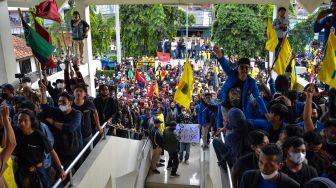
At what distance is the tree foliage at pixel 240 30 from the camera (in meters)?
19.1

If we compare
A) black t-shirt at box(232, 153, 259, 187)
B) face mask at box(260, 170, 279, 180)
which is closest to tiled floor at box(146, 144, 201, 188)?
black t-shirt at box(232, 153, 259, 187)

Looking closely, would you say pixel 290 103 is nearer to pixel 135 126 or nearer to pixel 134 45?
pixel 135 126

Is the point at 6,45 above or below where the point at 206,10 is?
below

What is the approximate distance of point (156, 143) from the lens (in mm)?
8641

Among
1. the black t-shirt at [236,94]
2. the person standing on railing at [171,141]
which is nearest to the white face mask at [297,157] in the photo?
the black t-shirt at [236,94]

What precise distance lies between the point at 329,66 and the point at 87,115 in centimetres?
395

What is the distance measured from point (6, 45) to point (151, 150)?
439 cm

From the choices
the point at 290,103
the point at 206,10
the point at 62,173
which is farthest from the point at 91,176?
the point at 206,10

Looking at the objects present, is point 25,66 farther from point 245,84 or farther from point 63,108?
point 245,84

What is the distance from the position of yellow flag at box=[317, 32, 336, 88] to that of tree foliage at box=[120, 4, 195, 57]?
19.1 metres

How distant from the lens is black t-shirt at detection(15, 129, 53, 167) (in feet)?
12.5

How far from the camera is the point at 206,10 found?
39438 millimetres

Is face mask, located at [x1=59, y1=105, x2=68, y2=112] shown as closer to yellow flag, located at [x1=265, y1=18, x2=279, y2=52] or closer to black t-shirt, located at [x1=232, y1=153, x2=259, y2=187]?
black t-shirt, located at [x1=232, y1=153, x2=259, y2=187]

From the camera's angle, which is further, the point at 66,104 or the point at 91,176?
the point at 91,176
